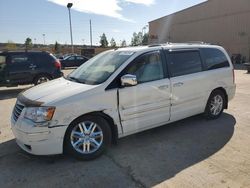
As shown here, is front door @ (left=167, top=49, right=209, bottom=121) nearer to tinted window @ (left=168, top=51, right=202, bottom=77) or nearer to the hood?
tinted window @ (left=168, top=51, right=202, bottom=77)

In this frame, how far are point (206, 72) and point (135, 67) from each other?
6.32 ft

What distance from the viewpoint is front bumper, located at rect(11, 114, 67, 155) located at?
3959mm

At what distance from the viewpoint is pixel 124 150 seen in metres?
4.73

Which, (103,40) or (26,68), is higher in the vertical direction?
(103,40)

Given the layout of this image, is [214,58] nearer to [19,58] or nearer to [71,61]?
[19,58]

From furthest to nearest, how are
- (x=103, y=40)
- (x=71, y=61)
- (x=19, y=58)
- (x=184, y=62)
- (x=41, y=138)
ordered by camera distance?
(x=103, y=40) < (x=71, y=61) < (x=19, y=58) < (x=184, y=62) < (x=41, y=138)

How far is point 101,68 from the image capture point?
5.07 meters

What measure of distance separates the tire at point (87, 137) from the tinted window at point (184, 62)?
1.81m

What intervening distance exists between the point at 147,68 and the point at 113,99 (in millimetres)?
953

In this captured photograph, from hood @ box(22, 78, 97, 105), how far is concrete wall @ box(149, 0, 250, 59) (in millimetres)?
35186

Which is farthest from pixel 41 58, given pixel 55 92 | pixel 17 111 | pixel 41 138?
pixel 41 138

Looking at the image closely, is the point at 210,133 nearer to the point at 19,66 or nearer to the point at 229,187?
the point at 229,187

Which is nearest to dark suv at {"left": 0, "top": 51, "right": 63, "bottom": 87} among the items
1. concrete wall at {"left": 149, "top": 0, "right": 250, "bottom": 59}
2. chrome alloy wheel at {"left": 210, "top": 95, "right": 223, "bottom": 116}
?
chrome alloy wheel at {"left": 210, "top": 95, "right": 223, "bottom": 116}

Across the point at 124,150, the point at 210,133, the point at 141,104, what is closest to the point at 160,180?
the point at 124,150
